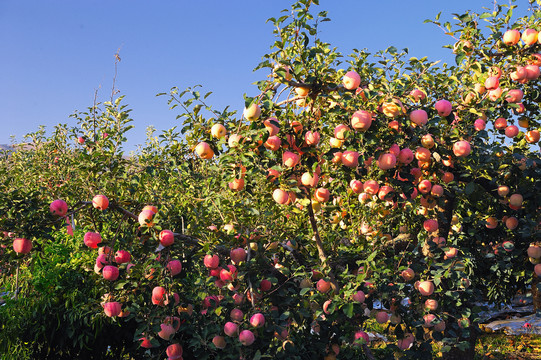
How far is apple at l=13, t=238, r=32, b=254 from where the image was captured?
2875 mm

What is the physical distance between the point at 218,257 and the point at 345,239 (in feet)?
5.04

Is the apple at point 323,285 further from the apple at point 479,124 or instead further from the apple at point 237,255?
the apple at point 479,124

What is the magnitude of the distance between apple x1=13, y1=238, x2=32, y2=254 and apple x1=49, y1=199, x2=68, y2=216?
25 cm

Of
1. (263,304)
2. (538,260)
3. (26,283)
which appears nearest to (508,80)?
(538,260)

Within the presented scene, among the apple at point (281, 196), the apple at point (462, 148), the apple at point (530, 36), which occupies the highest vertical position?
the apple at point (530, 36)

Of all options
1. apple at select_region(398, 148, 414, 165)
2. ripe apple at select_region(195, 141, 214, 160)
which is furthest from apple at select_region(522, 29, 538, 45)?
ripe apple at select_region(195, 141, 214, 160)

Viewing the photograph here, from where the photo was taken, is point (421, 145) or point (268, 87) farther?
point (421, 145)

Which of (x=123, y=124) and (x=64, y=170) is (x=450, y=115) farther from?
(x=64, y=170)

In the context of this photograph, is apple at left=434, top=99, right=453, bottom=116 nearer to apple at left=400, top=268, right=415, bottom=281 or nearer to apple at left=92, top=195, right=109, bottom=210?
apple at left=400, top=268, right=415, bottom=281

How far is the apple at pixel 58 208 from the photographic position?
9.67 feet

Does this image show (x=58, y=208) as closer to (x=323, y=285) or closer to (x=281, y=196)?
(x=281, y=196)

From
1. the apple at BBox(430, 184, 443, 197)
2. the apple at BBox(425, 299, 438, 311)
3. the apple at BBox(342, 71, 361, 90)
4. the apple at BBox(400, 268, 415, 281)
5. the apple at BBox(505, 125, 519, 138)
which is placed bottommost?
the apple at BBox(425, 299, 438, 311)

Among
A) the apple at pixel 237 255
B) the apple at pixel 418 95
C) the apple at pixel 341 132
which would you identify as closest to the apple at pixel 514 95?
the apple at pixel 418 95

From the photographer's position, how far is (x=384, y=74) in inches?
139
